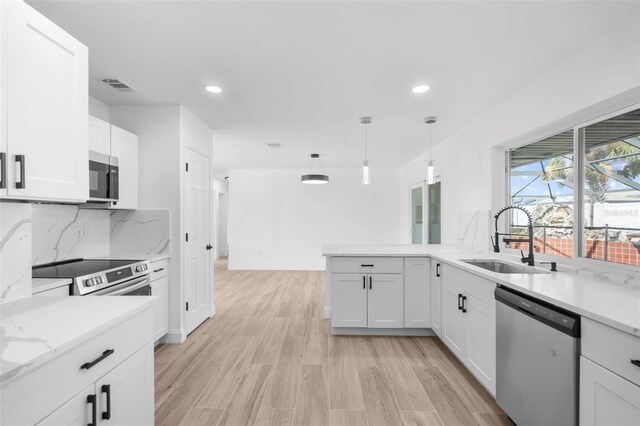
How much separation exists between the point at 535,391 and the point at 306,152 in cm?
475

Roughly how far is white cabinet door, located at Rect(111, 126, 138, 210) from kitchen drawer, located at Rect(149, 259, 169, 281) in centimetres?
64

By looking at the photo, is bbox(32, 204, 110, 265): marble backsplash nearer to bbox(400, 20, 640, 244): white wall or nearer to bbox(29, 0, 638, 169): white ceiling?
bbox(29, 0, 638, 169): white ceiling

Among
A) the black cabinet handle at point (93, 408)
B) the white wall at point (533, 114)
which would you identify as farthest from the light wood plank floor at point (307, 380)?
the white wall at point (533, 114)

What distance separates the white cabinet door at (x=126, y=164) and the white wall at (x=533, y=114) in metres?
3.47

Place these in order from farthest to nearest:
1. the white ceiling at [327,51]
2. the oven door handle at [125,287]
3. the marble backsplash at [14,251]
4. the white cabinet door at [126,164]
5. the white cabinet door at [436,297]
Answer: the white cabinet door at [436,297] → the white cabinet door at [126,164] → the oven door handle at [125,287] → the white ceiling at [327,51] → the marble backsplash at [14,251]

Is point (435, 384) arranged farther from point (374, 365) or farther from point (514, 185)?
point (514, 185)

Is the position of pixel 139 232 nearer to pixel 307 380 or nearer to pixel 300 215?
pixel 307 380

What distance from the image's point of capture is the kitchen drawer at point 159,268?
2.97 metres

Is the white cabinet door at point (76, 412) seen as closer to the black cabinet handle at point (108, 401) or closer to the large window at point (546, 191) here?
the black cabinet handle at point (108, 401)

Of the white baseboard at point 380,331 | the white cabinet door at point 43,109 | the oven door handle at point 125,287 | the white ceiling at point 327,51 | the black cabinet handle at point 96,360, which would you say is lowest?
the white baseboard at point 380,331

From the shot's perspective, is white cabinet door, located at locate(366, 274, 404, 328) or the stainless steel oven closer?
the stainless steel oven

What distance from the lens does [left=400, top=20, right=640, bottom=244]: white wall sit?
72.9 inches

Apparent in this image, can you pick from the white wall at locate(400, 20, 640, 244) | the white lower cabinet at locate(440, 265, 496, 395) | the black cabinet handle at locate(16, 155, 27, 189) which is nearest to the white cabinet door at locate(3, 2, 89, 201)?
the black cabinet handle at locate(16, 155, 27, 189)

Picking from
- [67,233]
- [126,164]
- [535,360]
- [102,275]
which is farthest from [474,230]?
[67,233]
